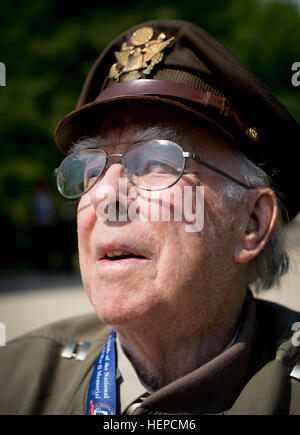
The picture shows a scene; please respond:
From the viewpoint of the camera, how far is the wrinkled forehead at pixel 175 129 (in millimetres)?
1854

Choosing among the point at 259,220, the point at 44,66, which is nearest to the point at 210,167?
the point at 259,220

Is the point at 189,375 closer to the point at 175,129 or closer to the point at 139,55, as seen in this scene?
the point at 175,129

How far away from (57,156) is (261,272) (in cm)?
1049

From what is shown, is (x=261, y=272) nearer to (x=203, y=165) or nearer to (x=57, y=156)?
(x=203, y=165)

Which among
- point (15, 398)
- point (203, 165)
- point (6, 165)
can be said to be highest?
point (6, 165)

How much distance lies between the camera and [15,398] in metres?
2.09

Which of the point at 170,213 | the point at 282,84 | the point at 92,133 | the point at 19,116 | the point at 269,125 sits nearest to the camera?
the point at 170,213

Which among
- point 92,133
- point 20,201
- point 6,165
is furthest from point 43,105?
point 92,133

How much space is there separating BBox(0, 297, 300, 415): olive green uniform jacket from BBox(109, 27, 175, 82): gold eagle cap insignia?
3.96 feet

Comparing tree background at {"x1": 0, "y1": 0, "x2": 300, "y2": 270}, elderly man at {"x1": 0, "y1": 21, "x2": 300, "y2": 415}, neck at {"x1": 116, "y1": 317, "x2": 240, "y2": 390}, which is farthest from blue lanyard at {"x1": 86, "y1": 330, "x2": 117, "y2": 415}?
tree background at {"x1": 0, "y1": 0, "x2": 300, "y2": 270}

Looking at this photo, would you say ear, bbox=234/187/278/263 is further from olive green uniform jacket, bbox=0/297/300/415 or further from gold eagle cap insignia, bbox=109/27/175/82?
gold eagle cap insignia, bbox=109/27/175/82

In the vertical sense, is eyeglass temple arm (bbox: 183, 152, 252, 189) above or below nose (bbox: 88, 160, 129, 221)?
above

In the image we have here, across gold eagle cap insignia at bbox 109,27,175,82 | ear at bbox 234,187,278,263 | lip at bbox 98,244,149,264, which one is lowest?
lip at bbox 98,244,149,264

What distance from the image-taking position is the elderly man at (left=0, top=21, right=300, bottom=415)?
1.73 m
